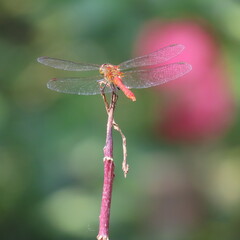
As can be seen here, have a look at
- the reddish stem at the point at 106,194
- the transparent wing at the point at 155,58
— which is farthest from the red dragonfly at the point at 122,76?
the reddish stem at the point at 106,194

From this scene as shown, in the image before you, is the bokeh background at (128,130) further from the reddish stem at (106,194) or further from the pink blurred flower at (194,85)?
the reddish stem at (106,194)

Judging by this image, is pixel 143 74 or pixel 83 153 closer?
pixel 143 74

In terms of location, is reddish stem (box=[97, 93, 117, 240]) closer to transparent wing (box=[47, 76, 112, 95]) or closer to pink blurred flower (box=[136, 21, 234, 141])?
transparent wing (box=[47, 76, 112, 95])

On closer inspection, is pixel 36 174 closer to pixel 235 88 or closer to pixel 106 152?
pixel 235 88

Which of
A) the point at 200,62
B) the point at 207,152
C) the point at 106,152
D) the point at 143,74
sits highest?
the point at 200,62

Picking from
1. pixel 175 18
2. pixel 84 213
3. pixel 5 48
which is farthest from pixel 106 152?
pixel 5 48

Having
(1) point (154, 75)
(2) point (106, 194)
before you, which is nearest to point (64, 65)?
(1) point (154, 75)

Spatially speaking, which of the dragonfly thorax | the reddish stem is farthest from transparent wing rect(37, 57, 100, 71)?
the reddish stem
